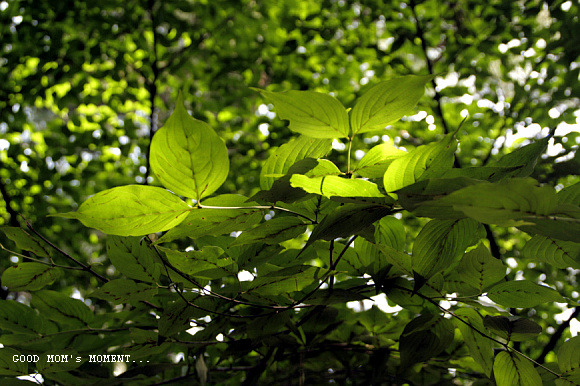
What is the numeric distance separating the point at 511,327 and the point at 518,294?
0.15 feet

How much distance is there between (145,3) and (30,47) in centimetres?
68

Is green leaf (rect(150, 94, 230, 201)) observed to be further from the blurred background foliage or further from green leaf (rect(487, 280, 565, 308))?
the blurred background foliage

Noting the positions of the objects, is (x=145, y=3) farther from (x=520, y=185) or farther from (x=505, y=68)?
(x=520, y=185)

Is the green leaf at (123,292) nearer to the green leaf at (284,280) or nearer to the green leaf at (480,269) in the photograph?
the green leaf at (284,280)

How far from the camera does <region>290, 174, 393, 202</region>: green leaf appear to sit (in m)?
0.34

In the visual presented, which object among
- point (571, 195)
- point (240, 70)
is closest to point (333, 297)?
point (571, 195)

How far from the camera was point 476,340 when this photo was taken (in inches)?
19.6

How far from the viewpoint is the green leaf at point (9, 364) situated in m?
0.53

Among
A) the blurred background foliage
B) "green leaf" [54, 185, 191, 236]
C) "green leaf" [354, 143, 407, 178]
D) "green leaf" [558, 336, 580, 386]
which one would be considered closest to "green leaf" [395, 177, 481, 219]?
"green leaf" [354, 143, 407, 178]

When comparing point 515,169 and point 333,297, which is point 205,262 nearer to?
point 333,297

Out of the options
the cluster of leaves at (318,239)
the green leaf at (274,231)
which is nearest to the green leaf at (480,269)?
the cluster of leaves at (318,239)

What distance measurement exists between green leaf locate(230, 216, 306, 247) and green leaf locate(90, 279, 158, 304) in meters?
0.19

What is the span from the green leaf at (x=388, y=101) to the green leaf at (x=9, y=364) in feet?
1.95

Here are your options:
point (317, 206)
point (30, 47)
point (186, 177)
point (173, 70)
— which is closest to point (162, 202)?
point (186, 177)
